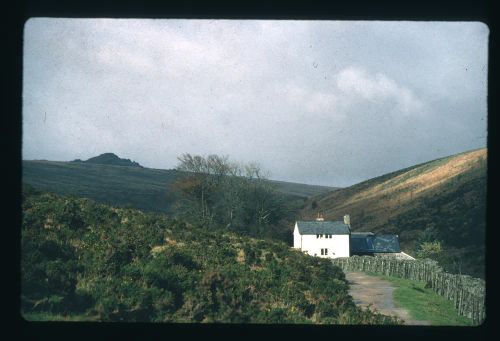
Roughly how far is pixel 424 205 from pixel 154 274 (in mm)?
39562

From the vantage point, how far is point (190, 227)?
1539 cm

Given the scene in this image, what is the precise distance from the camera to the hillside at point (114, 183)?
2202cm

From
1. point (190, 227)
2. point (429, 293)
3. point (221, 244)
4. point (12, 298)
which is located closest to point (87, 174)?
point (190, 227)

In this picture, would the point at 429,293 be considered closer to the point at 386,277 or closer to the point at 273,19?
the point at 386,277

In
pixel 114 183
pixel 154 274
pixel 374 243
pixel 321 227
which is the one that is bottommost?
pixel 374 243

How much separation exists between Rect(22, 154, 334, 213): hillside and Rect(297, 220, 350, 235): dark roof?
6.96 ft

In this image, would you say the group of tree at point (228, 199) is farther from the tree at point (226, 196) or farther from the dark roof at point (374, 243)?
the dark roof at point (374, 243)

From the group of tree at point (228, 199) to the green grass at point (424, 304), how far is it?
587 cm

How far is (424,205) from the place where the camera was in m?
43.4

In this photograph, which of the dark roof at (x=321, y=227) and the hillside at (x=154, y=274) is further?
the dark roof at (x=321, y=227)

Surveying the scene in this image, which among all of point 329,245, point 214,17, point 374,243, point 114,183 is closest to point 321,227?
point 329,245

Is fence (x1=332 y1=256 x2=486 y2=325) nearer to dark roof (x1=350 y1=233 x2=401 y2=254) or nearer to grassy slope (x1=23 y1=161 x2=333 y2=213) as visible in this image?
grassy slope (x1=23 y1=161 x2=333 y2=213)

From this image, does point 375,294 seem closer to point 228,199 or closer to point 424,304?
point 424,304

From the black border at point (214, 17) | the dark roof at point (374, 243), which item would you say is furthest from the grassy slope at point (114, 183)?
the black border at point (214, 17)
